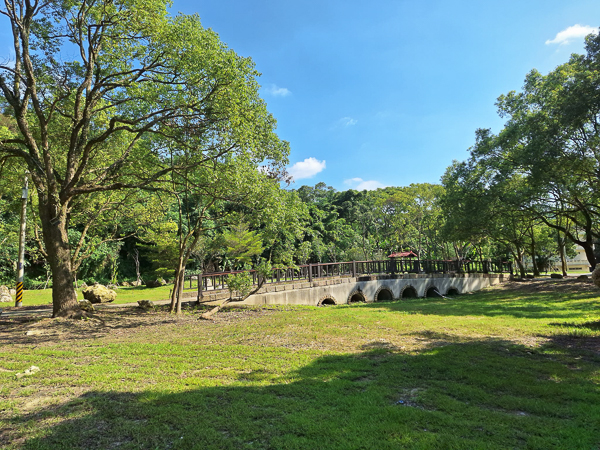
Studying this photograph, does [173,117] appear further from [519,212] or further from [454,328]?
[519,212]

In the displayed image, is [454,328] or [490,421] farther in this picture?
[454,328]

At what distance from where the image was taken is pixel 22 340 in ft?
24.2

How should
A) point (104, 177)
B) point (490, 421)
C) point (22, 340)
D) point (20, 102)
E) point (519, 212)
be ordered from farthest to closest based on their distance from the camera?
point (519, 212), point (104, 177), point (20, 102), point (22, 340), point (490, 421)

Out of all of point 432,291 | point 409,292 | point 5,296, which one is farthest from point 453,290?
point 5,296

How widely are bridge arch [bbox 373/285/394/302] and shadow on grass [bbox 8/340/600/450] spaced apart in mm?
16870

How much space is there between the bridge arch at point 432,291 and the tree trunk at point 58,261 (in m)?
22.1

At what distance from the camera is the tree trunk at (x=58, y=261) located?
31.0ft

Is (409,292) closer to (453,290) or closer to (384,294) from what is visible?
(384,294)

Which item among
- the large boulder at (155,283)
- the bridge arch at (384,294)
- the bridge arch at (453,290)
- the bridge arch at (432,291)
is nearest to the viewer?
the bridge arch at (384,294)

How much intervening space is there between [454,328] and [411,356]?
3.62 meters

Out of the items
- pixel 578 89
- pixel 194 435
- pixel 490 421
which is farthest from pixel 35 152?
pixel 578 89

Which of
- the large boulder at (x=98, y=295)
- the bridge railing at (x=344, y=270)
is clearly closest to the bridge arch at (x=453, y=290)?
the bridge railing at (x=344, y=270)

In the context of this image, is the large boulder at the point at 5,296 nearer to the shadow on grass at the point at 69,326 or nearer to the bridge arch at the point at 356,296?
the shadow on grass at the point at 69,326

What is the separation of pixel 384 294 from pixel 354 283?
371cm
